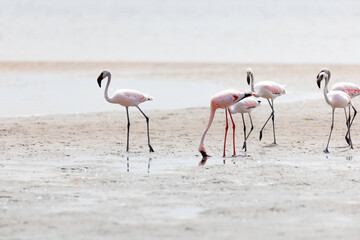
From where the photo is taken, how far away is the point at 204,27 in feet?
140

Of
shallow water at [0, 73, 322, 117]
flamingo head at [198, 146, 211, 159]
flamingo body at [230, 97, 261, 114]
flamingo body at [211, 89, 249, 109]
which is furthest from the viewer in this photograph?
shallow water at [0, 73, 322, 117]

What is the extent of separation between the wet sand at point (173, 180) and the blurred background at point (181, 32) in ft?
51.4

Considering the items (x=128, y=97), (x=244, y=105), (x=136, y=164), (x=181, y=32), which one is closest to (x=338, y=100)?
(x=244, y=105)

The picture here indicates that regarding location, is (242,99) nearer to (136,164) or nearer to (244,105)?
(244,105)

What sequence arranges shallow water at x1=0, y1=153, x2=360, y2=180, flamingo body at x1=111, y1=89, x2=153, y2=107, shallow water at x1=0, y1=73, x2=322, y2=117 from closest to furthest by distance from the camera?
shallow water at x1=0, y1=153, x2=360, y2=180 < flamingo body at x1=111, y1=89, x2=153, y2=107 < shallow water at x1=0, y1=73, x2=322, y2=117

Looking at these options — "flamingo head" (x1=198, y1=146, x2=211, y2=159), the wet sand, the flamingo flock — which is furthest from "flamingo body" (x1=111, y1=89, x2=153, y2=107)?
"flamingo head" (x1=198, y1=146, x2=211, y2=159)

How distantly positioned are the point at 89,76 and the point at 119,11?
95.5 feet

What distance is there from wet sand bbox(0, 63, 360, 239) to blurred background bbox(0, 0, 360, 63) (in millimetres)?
15668

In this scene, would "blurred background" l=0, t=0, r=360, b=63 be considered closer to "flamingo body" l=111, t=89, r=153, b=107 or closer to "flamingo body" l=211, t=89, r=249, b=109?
"flamingo body" l=111, t=89, r=153, b=107

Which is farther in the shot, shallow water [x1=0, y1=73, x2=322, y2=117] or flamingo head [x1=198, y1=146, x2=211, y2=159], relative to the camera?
shallow water [x1=0, y1=73, x2=322, y2=117]

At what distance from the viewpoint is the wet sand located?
707 cm

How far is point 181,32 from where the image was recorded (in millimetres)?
40906

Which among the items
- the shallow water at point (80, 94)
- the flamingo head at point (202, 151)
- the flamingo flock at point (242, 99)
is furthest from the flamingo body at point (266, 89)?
the shallow water at point (80, 94)

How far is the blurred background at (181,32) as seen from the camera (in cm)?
3206
